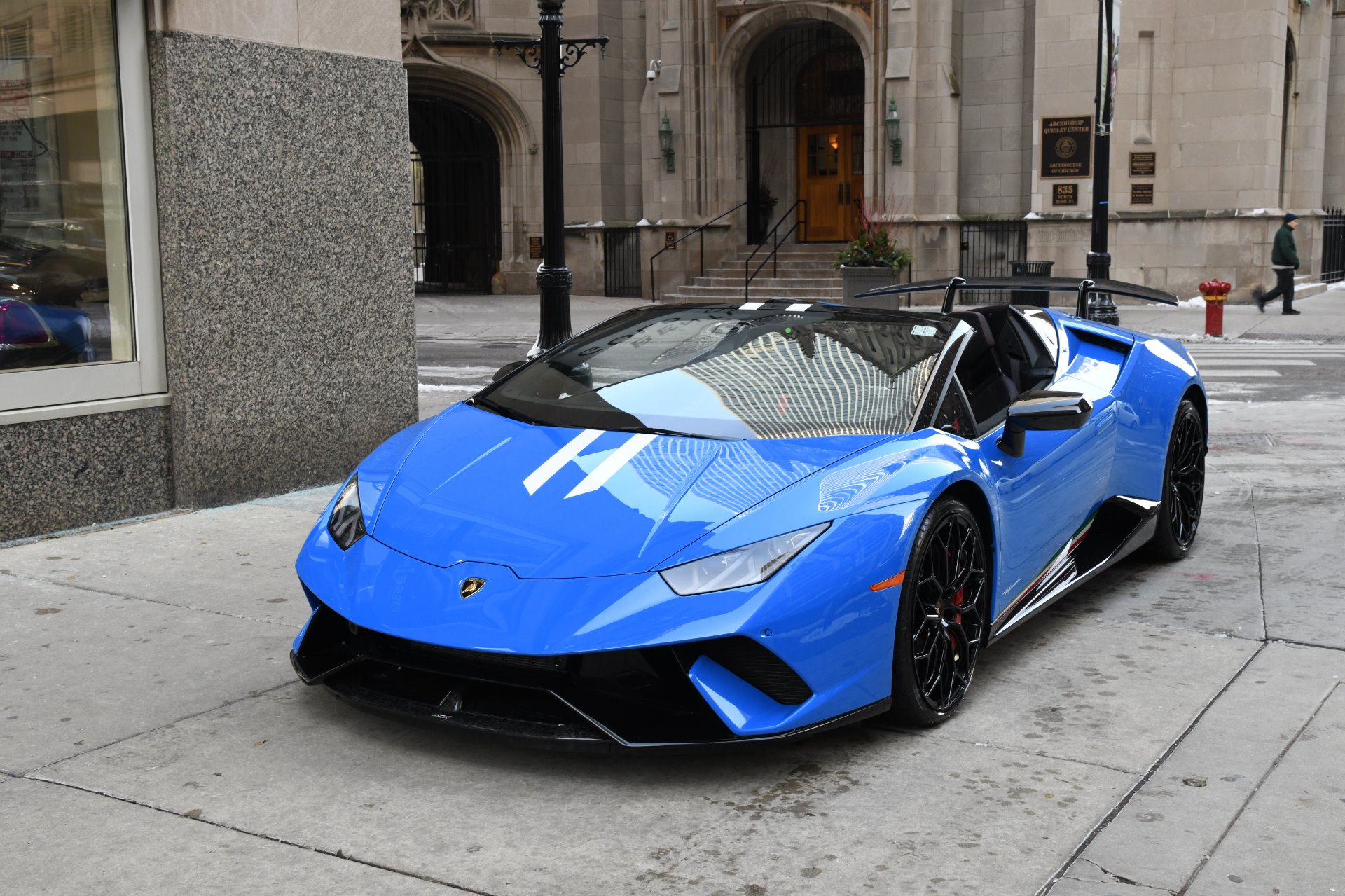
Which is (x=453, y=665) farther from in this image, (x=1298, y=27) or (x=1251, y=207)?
(x=1298, y=27)

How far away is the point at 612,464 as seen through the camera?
175 inches

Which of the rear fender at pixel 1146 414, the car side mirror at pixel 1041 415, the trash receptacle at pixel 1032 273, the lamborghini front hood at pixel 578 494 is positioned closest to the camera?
the lamborghini front hood at pixel 578 494

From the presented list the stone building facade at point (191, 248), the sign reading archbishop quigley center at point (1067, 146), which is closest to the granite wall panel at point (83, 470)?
the stone building facade at point (191, 248)

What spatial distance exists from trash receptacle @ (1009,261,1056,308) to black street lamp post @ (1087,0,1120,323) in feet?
20.2

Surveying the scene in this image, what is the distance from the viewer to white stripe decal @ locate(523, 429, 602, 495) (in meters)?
4.40

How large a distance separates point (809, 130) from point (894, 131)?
412 centimetres

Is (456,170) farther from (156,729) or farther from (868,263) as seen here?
(156,729)

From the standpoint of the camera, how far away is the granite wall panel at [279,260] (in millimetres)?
7691

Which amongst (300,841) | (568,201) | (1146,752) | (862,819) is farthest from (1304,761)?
(568,201)

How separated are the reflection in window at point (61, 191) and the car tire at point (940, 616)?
485 cm

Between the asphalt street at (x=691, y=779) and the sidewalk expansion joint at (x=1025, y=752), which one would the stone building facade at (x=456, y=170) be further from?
→ the sidewalk expansion joint at (x=1025, y=752)

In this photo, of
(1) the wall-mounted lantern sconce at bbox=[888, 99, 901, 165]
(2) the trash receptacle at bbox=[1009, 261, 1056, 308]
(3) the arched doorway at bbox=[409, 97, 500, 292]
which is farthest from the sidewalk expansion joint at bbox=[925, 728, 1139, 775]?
(3) the arched doorway at bbox=[409, 97, 500, 292]

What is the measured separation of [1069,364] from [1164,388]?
68cm

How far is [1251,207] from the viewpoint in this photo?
26.2 m
